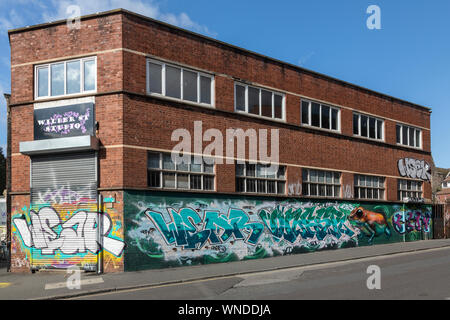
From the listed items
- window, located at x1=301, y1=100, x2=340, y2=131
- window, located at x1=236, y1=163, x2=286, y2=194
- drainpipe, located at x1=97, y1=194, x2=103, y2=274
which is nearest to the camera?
drainpipe, located at x1=97, y1=194, x2=103, y2=274

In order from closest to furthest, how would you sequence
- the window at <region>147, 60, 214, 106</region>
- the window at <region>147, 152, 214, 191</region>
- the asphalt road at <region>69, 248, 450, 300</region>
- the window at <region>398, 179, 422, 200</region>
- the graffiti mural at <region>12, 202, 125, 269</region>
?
the asphalt road at <region>69, 248, 450, 300</region> < the graffiti mural at <region>12, 202, 125, 269</region> < the window at <region>147, 152, 214, 191</region> < the window at <region>147, 60, 214, 106</region> < the window at <region>398, 179, 422, 200</region>

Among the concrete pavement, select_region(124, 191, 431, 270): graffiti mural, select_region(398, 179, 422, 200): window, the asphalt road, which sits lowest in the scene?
the concrete pavement

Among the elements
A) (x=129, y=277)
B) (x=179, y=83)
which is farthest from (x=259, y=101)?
(x=129, y=277)

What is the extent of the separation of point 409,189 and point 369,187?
4671 mm

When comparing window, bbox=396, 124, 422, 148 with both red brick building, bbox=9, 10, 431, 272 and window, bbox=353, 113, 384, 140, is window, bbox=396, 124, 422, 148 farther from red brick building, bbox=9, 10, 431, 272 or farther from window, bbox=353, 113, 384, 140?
red brick building, bbox=9, 10, 431, 272

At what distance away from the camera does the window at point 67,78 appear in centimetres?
1698

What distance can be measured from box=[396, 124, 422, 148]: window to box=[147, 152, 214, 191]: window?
15.2 meters

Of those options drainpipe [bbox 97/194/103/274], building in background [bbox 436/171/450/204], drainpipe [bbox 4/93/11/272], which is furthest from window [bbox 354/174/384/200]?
building in background [bbox 436/171/450/204]

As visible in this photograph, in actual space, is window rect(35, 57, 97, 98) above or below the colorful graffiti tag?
above

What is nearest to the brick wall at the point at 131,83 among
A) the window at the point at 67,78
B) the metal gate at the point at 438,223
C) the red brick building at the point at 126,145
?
the red brick building at the point at 126,145

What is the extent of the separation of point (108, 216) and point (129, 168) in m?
1.74

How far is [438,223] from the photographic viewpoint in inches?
1244

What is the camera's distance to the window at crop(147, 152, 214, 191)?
17266 millimetres

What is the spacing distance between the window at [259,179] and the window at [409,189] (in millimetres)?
10660
